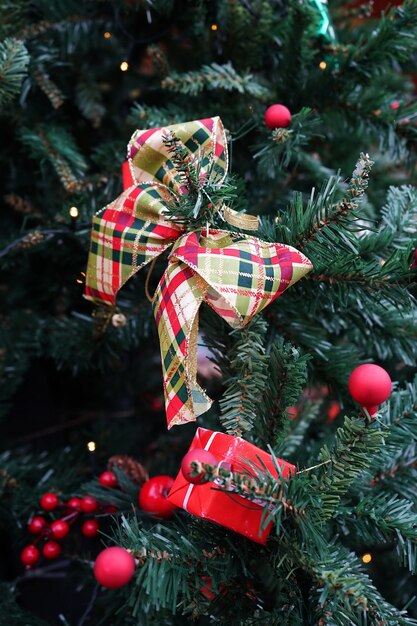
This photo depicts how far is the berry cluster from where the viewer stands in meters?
0.51

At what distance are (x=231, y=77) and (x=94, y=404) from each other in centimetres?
46

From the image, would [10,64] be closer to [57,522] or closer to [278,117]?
[278,117]

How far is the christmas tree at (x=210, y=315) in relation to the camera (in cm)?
34

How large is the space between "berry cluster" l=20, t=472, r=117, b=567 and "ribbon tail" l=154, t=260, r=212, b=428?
19 centimetres

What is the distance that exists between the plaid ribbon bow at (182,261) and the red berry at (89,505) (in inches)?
7.7

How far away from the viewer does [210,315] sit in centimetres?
44

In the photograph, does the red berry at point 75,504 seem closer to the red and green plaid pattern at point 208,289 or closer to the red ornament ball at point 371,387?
the red and green plaid pattern at point 208,289

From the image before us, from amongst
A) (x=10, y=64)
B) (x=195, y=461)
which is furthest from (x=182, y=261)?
(x=10, y=64)

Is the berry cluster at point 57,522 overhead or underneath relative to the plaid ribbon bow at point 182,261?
underneath

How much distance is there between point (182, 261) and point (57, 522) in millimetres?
284

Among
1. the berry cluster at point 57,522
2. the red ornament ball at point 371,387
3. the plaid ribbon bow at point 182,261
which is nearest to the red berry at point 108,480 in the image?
the berry cluster at point 57,522

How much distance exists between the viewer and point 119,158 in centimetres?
58

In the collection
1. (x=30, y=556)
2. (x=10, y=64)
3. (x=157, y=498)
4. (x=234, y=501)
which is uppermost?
(x=10, y=64)

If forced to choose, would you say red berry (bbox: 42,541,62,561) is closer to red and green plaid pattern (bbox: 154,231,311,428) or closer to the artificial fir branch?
red and green plaid pattern (bbox: 154,231,311,428)
